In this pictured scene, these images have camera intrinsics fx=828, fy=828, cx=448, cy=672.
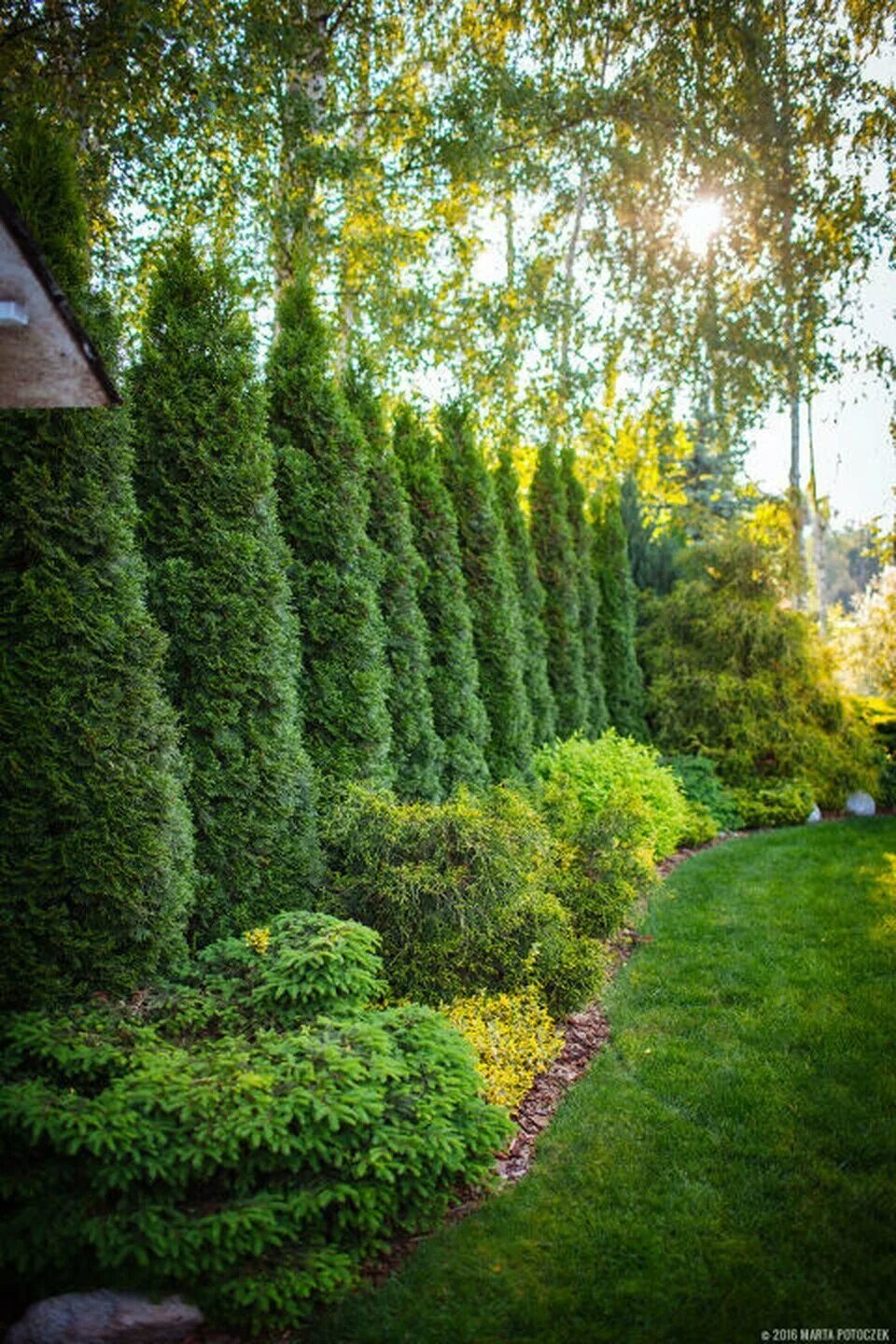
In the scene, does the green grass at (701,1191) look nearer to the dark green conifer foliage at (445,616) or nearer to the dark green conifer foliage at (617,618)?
the dark green conifer foliage at (445,616)

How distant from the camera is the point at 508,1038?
4234mm

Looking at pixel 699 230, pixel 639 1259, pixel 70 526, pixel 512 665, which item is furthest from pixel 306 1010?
pixel 699 230

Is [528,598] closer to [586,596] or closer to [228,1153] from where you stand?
[586,596]

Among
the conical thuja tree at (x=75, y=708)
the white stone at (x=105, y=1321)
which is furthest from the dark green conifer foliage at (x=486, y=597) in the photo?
the white stone at (x=105, y=1321)

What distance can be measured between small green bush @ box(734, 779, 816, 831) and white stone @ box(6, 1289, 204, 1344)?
391 inches

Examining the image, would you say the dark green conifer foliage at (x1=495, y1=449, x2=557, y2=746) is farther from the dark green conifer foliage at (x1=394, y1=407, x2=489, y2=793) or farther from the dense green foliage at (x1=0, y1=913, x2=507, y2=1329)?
the dense green foliage at (x1=0, y1=913, x2=507, y2=1329)

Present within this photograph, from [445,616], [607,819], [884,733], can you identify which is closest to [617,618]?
[884,733]

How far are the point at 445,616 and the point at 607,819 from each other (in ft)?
8.20

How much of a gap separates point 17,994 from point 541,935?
2.79 meters

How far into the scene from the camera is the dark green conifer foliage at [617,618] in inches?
509

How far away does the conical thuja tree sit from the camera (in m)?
3.58

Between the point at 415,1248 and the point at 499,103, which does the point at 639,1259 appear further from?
the point at 499,103

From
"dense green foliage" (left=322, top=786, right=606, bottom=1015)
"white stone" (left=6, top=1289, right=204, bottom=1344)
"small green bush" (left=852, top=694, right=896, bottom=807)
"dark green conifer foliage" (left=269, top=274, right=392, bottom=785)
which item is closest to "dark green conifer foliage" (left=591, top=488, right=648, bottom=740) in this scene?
"small green bush" (left=852, top=694, right=896, bottom=807)

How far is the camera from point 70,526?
3.86m
